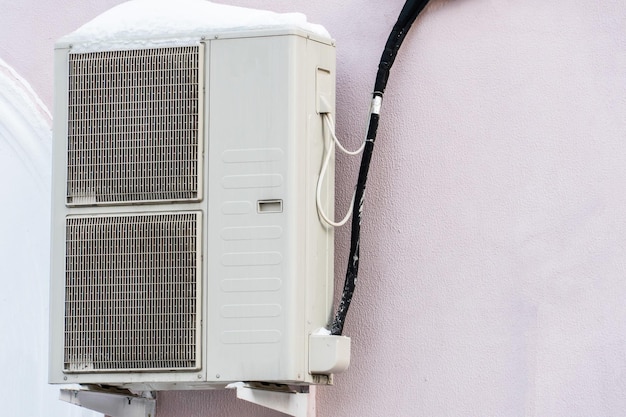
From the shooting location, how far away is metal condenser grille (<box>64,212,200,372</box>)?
3805mm

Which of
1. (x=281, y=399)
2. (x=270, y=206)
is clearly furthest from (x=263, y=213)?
(x=281, y=399)

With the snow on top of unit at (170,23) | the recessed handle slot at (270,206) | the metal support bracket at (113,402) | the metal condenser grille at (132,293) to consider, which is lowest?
the metal support bracket at (113,402)

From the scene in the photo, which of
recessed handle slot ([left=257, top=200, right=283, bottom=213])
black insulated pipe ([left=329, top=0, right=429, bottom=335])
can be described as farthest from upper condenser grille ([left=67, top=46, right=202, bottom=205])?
black insulated pipe ([left=329, top=0, right=429, bottom=335])

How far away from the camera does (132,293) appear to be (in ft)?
12.6

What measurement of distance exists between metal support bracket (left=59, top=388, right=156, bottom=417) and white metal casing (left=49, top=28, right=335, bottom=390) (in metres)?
0.11

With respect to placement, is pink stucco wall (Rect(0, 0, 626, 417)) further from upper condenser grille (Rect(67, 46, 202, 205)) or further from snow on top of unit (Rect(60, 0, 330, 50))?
upper condenser grille (Rect(67, 46, 202, 205))

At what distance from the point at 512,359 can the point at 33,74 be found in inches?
65.5

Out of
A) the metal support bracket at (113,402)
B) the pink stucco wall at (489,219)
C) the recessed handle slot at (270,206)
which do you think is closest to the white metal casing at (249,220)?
the recessed handle slot at (270,206)

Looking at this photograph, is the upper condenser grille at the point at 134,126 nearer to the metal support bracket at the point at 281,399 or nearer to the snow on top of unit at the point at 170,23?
the snow on top of unit at the point at 170,23

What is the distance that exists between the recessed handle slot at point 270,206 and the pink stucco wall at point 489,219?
1.12 ft

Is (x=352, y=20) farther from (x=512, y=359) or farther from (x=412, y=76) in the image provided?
(x=512, y=359)

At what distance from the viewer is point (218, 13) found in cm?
399

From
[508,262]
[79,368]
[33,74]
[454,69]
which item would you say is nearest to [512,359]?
[508,262]

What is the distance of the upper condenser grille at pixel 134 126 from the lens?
12.7ft
